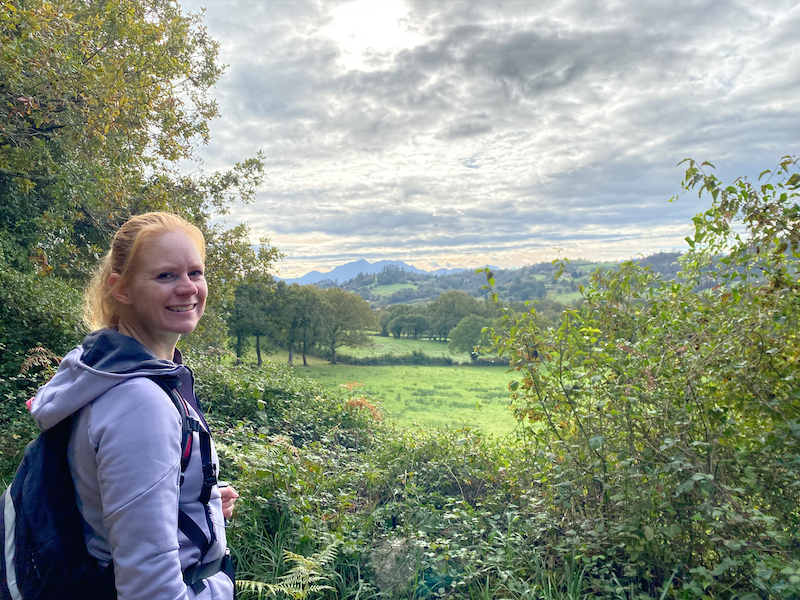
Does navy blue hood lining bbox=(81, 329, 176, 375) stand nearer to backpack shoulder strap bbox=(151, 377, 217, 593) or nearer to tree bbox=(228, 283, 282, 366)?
backpack shoulder strap bbox=(151, 377, 217, 593)

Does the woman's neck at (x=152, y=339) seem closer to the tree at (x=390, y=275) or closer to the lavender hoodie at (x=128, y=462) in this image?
the lavender hoodie at (x=128, y=462)

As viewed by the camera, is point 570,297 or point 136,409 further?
point 570,297

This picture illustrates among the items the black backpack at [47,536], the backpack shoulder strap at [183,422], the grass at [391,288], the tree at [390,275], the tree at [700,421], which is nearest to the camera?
the black backpack at [47,536]

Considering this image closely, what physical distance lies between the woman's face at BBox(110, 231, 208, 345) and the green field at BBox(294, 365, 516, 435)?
7.55 m

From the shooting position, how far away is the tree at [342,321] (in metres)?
31.4

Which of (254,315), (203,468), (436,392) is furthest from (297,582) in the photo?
(254,315)

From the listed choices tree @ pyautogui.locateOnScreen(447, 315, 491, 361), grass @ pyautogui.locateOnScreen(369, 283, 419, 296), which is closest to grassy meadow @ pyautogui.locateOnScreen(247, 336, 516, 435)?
tree @ pyautogui.locateOnScreen(447, 315, 491, 361)

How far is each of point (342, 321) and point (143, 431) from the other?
32.3 metres

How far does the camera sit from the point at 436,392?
1709cm

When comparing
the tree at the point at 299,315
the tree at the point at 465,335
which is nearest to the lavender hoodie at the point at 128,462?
the tree at the point at 465,335

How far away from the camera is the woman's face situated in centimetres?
152

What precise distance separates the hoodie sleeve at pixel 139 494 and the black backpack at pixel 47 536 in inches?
6.0

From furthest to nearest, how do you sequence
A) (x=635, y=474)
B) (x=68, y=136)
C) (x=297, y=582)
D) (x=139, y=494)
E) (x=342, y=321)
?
(x=342, y=321) < (x=68, y=136) < (x=297, y=582) < (x=635, y=474) < (x=139, y=494)

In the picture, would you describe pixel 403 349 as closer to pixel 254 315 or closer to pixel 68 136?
pixel 254 315
